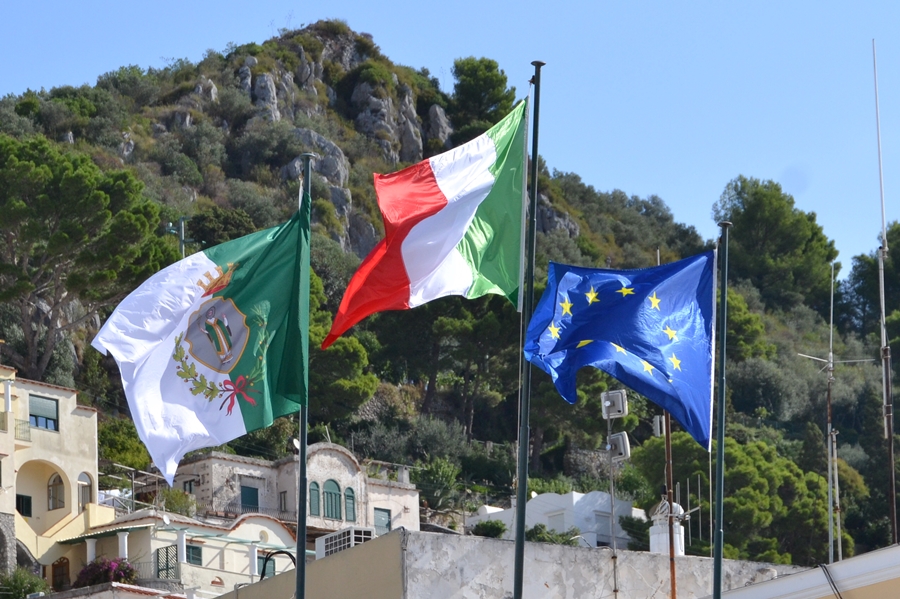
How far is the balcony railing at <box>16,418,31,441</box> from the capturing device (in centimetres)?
4019

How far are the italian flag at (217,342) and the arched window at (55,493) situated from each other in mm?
28985

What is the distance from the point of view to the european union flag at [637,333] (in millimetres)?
14266

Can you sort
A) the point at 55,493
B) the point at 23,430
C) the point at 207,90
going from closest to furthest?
the point at 23,430
the point at 55,493
the point at 207,90

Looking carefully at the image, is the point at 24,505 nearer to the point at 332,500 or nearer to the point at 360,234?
the point at 332,500

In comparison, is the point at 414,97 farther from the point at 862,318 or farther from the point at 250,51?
the point at 862,318

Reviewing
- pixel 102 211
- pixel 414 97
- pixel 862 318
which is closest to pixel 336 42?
pixel 414 97

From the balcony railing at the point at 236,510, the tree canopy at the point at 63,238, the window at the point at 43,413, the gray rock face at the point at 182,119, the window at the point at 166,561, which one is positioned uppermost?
the gray rock face at the point at 182,119

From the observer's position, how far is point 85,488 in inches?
1655

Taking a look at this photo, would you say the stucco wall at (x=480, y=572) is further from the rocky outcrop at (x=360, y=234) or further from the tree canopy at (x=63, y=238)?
the rocky outcrop at (x=360, y=234)

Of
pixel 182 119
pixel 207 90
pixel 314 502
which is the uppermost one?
pixel 207 90

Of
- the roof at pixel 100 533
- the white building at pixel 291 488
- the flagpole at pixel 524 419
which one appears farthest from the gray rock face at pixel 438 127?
the flagpole at pixel 524 419

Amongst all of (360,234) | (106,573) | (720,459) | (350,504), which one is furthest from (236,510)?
(360,234)

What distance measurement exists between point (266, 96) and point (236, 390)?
86874 mm

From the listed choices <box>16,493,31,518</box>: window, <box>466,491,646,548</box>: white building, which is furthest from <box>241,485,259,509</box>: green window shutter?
<box>466,491,646,548</box>: white building
